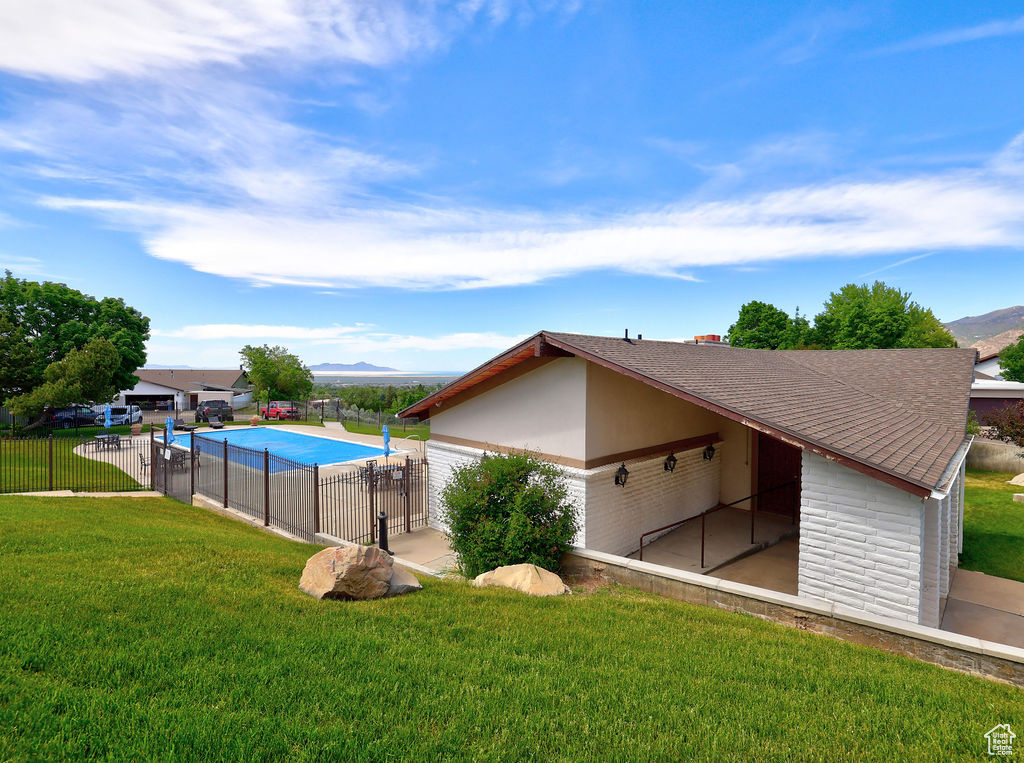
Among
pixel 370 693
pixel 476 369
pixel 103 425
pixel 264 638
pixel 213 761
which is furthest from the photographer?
pixel 103 425

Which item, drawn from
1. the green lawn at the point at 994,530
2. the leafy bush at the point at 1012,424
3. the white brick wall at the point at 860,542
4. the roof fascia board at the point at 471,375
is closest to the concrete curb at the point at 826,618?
the white brick wall at the point at 860,542

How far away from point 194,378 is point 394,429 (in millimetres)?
52795

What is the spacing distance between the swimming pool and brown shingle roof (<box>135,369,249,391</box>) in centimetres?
3407

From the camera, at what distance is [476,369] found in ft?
37.9

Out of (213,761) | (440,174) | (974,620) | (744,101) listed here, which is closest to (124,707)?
(213,761)

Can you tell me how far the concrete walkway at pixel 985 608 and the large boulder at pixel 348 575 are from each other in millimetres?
8796

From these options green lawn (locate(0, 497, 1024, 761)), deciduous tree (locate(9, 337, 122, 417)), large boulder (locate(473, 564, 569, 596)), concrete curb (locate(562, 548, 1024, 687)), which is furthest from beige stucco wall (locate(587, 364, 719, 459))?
deciduous tree (locate(9, 337, 122, 417))

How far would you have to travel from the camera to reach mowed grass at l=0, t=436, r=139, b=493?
603 inches

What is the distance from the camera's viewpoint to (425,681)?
169 inches

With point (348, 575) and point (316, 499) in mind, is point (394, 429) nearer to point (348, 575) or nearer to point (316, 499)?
point (316, 499)

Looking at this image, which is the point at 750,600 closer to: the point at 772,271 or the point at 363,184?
the point at 363,184

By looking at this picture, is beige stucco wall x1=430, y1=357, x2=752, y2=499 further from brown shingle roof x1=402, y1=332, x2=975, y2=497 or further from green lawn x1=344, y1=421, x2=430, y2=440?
green lawn x1=344, y1=421, x2=430, y2=440

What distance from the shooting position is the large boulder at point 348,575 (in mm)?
6543

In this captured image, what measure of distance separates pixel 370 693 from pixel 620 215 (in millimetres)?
26606
